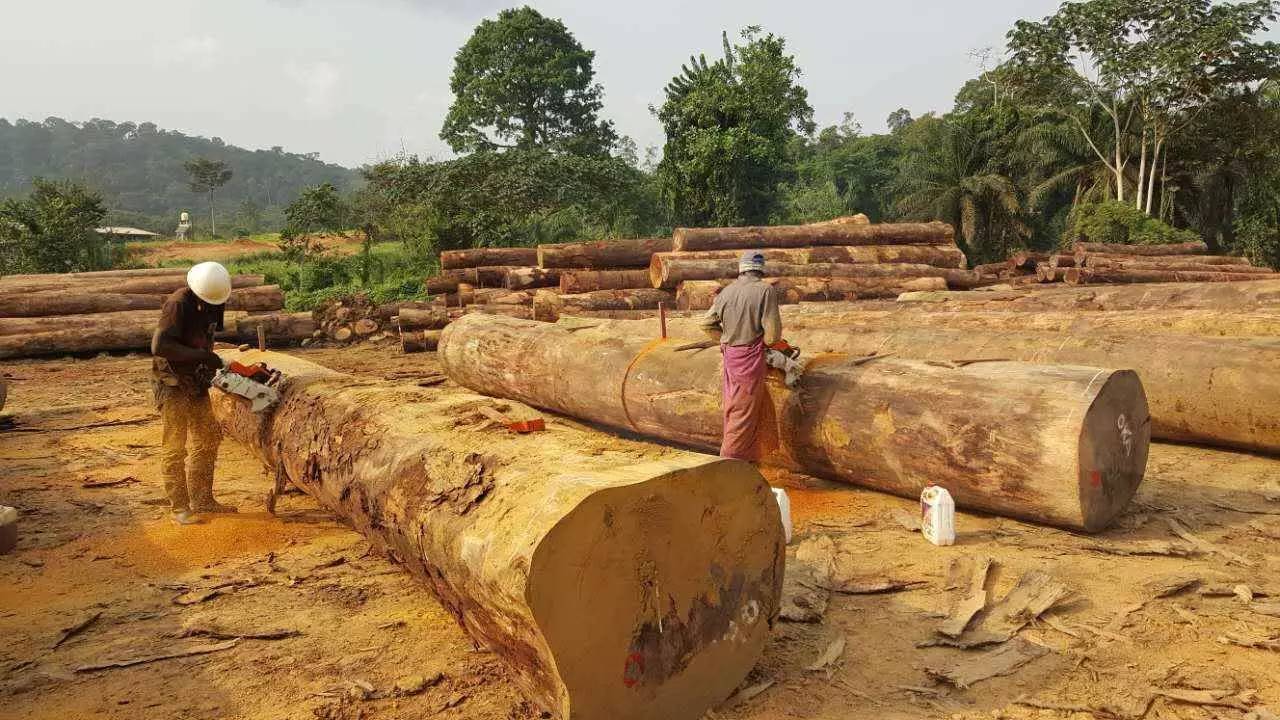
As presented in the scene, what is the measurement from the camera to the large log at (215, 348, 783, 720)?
2.40 metres

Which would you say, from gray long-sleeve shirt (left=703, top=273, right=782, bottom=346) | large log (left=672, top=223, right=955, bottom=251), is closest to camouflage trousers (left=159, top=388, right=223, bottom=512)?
gray long-sleeve shirt (left=703, top=273, right=782, bottom=346)

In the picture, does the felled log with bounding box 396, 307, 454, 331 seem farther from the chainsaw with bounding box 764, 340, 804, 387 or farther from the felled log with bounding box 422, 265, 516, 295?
the chainsaw with bounding box 764, 340, 804, 387

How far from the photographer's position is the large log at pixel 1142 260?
16172mm

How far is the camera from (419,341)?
44.3ft

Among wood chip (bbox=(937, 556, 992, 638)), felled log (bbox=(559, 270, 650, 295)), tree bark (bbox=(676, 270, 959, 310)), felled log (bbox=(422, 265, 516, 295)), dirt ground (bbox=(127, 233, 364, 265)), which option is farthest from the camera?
dirt ground (bbox=(127, 233, 364, 265))

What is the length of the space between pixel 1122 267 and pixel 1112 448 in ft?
45.6

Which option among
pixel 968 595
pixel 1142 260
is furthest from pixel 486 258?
pixel 1142 260

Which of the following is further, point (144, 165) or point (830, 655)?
point (144, 165)

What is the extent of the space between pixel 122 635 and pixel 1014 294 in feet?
31.6

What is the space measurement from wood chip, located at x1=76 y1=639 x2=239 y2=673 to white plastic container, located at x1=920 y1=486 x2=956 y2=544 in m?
3.41

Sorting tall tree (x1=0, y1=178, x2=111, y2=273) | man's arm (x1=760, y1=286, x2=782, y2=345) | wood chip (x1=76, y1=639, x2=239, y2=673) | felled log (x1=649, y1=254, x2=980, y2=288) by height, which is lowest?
wood chip (x1=76, y1=639, x2=239, y2=673)

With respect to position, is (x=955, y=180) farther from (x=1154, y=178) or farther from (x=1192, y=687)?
(x=1192, y=687)

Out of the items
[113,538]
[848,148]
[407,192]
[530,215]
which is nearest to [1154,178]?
[848,148]

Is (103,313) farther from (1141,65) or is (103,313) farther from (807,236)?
(1141,65)
